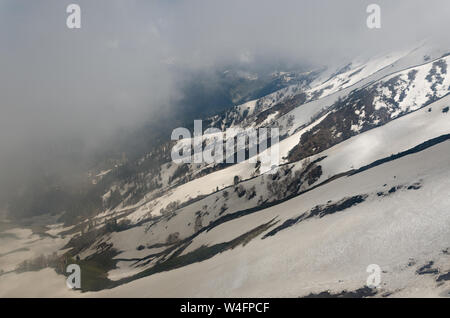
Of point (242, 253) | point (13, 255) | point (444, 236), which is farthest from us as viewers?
point (13, 255)

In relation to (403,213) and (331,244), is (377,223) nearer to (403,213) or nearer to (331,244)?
(403,213)

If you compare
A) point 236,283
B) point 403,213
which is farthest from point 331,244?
point 236,283

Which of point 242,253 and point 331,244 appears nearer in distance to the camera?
point 331,244

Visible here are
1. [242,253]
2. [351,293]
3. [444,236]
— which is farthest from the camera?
[242,253]

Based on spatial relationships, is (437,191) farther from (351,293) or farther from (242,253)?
(242,253)
